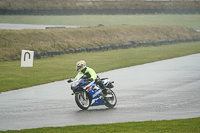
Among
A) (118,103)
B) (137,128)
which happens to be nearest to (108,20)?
(118,103)

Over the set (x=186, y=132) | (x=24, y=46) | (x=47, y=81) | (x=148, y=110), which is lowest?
(x=186, y=132)

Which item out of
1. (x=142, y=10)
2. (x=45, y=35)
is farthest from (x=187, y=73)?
(x=142, y=10)

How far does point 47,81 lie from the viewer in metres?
23.6

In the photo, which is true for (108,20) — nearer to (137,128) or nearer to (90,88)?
(90,88)

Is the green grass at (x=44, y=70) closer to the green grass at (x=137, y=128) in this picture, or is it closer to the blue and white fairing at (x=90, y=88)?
the blue and white fairing at (x=90, y=88)

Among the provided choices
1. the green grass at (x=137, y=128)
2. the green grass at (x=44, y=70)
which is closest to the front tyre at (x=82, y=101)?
the green grass at (x=137, y=128)

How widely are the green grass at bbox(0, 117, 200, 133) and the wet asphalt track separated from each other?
2.64ft

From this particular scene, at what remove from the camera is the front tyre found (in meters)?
15.1

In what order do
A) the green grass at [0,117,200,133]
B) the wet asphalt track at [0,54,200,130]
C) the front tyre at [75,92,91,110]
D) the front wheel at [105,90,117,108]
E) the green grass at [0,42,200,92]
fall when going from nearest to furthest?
the green grass at [0,117,200,133], the wet asphalt track at [0,54,200,130], the front tyre at [75,92,91,110], the front wheel at [105,90,117,108], the green grass at [0,42,200,92]

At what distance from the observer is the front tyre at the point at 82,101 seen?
→ 15.1m

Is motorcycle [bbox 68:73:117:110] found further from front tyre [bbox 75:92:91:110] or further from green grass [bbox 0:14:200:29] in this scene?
green grass [bbox 0:14:200:29]

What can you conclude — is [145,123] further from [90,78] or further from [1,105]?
[1,105]

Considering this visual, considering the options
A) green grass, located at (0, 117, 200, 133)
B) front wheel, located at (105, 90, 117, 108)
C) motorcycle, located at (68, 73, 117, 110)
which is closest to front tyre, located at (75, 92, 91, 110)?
motorcycle, located at (68, 73, 117, 110)

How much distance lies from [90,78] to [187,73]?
1207 cm
